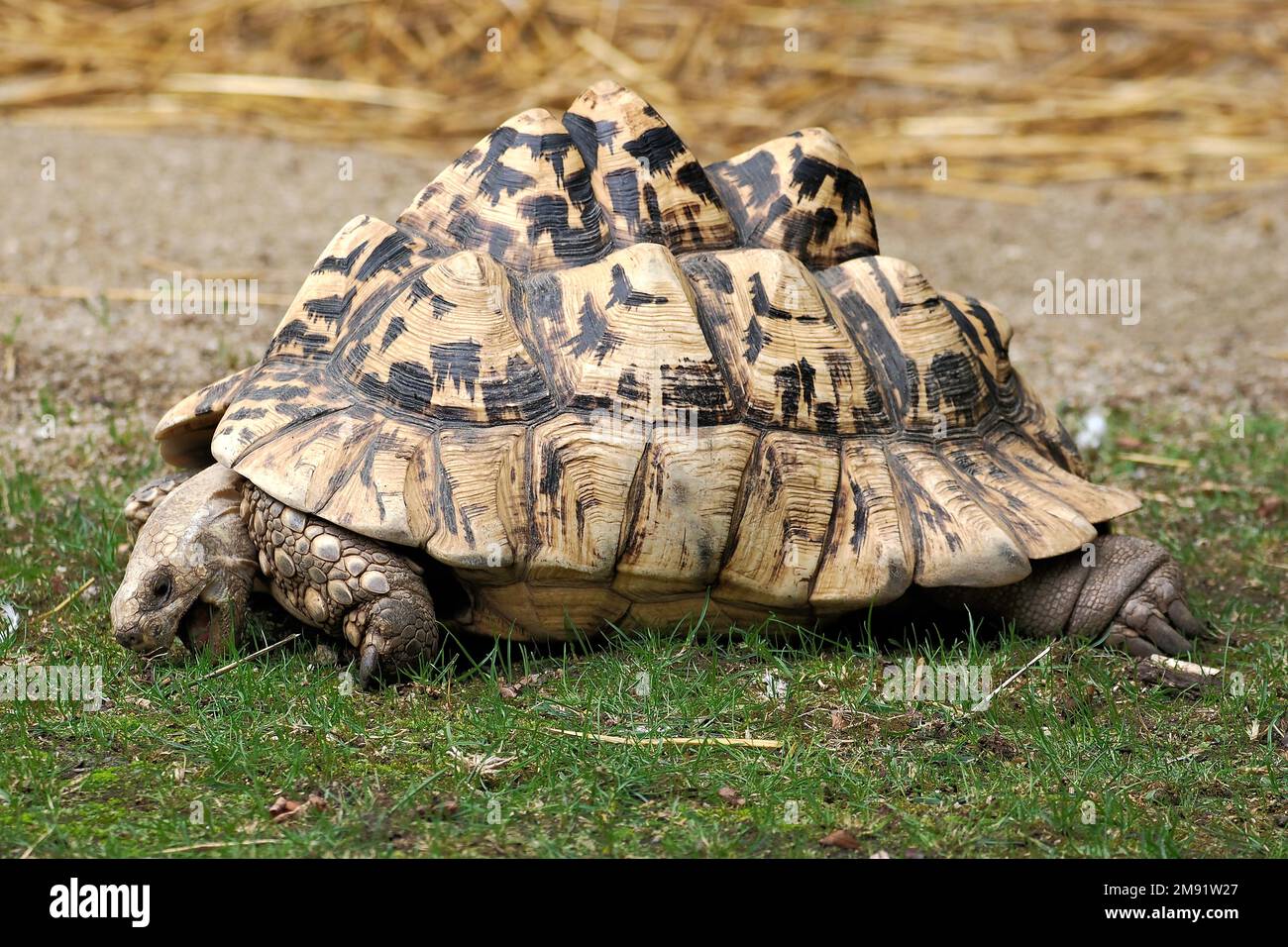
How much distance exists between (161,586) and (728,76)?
8382mm

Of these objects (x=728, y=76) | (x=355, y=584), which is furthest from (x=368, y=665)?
(x=728, y=76)

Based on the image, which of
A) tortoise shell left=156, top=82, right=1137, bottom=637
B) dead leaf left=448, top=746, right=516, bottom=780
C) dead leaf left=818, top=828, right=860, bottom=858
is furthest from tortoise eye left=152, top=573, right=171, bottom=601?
dead leaf left=818, top=828, right=860, bottom=858

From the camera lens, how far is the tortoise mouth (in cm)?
448

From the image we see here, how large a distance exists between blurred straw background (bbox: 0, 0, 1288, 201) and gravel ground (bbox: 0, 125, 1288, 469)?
398mm

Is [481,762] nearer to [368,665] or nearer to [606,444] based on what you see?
[368,665]

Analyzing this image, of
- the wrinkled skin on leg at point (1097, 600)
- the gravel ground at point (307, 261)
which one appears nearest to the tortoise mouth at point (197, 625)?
the gravel ground at point (307, 261)

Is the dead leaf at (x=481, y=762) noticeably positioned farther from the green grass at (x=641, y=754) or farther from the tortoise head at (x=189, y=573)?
the tortoise head at (x=189, y=573)

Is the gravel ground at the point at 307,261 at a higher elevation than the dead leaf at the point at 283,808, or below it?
higher

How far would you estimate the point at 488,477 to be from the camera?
4344 millimetres

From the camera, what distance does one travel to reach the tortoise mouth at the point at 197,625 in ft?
14.7

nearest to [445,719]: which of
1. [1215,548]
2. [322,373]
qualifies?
[322,373]

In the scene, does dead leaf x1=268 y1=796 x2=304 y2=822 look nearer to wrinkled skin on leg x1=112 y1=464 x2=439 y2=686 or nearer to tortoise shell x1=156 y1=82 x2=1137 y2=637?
wrinkled skin on leg x1=112 y1=464 x2=439 y2=686

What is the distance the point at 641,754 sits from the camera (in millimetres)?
4016

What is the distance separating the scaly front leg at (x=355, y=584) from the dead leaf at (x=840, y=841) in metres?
1.39
